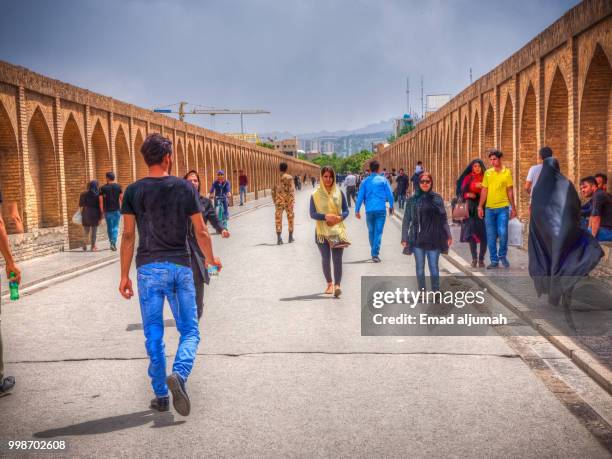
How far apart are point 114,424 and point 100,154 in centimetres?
1955

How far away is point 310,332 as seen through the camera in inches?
290

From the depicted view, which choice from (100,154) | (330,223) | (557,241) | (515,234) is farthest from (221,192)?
(557,241)

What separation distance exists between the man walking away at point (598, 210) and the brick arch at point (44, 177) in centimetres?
1252

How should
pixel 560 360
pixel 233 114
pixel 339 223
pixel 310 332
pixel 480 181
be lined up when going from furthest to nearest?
pixel 233 114 → pixel 480 181 → pixel 339 223 → pixel 310 332 → pixel 560 360

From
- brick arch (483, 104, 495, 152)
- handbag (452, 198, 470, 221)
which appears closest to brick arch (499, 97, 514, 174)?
brick arch (483, 104, 495, 152)

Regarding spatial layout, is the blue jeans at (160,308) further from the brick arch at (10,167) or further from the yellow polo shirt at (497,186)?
the brick arch at (10,167)

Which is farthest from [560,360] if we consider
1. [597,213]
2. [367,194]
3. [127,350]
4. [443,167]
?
[443,167]

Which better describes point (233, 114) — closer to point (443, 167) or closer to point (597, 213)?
point (443, 167)

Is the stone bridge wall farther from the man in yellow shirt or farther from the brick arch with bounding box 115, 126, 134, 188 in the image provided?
the man in yellow shirt

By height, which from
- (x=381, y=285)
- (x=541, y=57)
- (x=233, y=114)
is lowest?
(x=381, y=285)

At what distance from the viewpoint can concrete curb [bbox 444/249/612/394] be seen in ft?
18.1

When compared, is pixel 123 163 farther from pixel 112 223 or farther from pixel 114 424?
pixel 114 424

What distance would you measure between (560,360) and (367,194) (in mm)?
7405

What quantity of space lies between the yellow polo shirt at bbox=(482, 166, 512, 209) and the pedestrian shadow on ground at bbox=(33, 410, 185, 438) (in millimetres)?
7502
